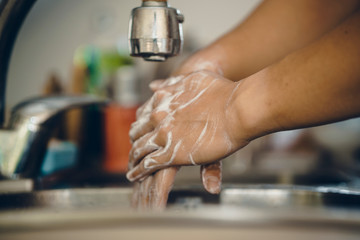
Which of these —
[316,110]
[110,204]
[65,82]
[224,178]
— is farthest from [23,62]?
[316,110]

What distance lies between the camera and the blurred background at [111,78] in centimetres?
172

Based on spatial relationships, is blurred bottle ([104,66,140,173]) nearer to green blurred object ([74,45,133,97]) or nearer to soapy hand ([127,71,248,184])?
green blurred object ([74,45,133,97])

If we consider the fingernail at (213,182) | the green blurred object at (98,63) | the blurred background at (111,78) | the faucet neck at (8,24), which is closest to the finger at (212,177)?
the fingernail at (213,182)

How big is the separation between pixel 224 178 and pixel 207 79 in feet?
2.07

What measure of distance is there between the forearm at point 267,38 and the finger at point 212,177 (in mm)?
184

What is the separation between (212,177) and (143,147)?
10 cm

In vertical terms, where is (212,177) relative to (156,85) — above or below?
below

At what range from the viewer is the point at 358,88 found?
1.63ft

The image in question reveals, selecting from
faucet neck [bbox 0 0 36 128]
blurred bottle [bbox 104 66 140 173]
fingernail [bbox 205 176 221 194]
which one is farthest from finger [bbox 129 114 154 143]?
blurred bottle [bbox 104 66 140 173]

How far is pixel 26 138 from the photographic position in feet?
2.86

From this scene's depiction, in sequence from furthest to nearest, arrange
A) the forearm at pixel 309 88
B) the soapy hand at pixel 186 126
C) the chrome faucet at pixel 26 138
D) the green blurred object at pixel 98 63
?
the green blurred object at pixel 98 63, the chrome faucet at pixel 26 138, the soapy hand at pixel 186 126, the forearm at pixel 309 88

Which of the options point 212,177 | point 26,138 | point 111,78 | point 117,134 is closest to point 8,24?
point 26,138

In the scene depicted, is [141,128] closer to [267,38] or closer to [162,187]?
[162,187]

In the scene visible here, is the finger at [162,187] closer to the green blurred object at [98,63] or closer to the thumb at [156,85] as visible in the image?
the thumb at [156,85]
